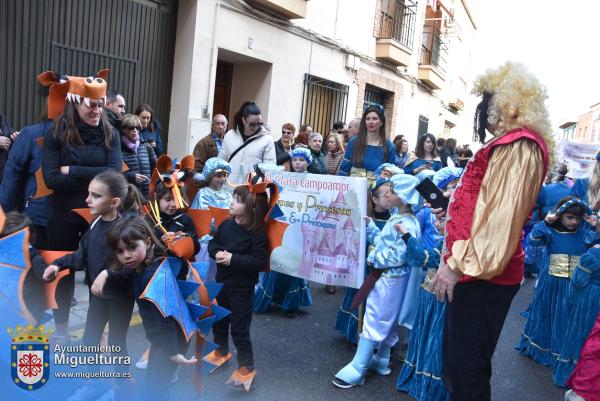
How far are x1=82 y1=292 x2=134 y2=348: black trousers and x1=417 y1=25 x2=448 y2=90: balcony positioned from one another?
1574 centimetres

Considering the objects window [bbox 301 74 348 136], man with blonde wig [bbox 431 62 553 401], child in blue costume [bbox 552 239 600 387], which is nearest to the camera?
man with blonde wig [bbox 431 62 553 401]

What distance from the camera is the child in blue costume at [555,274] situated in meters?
4.30

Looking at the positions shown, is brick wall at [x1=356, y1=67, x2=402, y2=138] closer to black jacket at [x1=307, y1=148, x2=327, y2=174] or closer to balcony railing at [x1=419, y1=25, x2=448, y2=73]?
balcony railing at [x1=419, y1=25, x2=448, y2=73]

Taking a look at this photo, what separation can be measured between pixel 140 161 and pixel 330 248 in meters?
2.42

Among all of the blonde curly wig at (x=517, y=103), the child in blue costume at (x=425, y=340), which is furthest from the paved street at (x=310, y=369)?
the blonde curly wig at (x=517, y=103)

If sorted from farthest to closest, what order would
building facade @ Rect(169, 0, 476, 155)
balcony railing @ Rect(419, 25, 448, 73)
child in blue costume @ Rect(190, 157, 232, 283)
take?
balcony railing @ Rect(419, 25, 448, 73) < building facade @ Rect(169, 0, 476, 155) < child in blue costume @ Rect(190, 157, 232, 283)

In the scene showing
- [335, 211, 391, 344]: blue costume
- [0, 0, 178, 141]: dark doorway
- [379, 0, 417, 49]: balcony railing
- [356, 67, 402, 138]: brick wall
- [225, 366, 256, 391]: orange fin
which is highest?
[379, 0, 417, 49]: balcony railing

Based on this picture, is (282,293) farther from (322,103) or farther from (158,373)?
(322,103)

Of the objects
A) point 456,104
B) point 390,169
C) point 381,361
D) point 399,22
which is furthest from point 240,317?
point 456,104

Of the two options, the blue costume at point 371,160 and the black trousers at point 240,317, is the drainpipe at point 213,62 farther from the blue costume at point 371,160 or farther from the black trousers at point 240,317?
the black trousers at point 240,317

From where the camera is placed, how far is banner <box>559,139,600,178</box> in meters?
4.73

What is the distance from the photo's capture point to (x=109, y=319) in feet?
10.1

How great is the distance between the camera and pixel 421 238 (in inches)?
147

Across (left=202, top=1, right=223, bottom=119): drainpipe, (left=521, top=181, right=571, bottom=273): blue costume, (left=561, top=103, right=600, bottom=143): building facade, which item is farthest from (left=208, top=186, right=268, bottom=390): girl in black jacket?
(left=561, top=103, right=600, bottom=143): building facade
